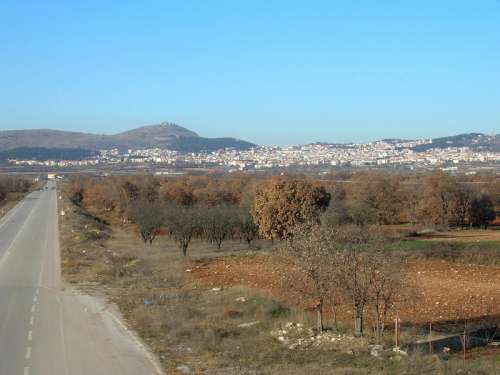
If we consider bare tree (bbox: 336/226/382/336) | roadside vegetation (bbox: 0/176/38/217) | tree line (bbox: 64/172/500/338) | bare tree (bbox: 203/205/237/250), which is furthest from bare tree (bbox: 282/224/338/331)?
roadside vegetation (bbox: 0/176/38/217)

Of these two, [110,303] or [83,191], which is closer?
[110,303]

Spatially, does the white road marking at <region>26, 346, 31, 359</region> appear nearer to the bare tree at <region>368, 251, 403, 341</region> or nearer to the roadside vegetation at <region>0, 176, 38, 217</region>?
the bare tree at <region>368, 251, 403, 341</region>

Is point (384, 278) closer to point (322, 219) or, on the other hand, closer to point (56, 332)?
point (56, 332)

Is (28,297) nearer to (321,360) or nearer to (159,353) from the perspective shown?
(159,353)

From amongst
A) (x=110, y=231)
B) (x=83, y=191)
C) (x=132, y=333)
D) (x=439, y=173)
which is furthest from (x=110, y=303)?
(x=83, y=191)

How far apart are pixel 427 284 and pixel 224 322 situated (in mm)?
11126

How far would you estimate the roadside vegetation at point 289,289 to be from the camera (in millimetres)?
16047

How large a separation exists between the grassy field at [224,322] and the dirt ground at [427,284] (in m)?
0.23

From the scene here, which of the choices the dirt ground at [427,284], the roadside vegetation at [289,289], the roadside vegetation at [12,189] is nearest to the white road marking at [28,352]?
the roadside vegetation at [289,289]

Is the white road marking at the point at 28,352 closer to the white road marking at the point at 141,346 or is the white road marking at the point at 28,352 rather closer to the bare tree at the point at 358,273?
the white road marking at the point at 141,346

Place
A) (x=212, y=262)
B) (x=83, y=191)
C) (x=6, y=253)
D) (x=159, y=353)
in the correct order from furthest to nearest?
(x=83, y=191), (x=6, y=253), (x=212, y=262), (x=159, y=353)

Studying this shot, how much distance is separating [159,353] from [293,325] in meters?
4.35

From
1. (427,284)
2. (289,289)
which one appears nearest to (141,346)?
(289,289)

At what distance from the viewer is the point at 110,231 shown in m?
65.8
